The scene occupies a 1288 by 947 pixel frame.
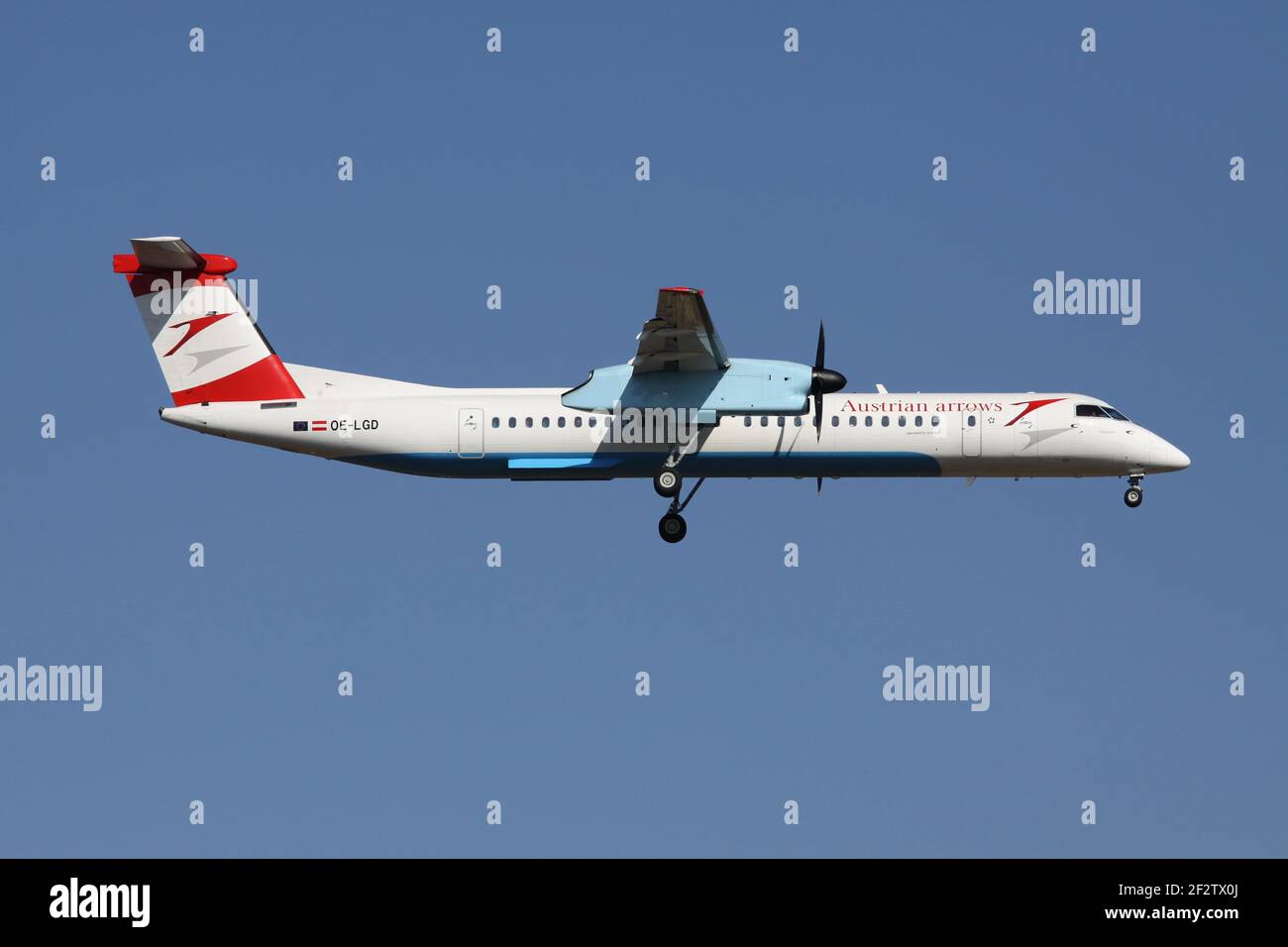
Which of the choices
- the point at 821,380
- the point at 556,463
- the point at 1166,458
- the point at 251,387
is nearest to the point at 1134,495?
the point at 1166,458

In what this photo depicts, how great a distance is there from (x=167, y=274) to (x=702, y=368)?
33.1 ft

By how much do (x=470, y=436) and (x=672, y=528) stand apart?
4.06 meters

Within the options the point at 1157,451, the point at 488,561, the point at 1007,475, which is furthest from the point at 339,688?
the point at 1157,451

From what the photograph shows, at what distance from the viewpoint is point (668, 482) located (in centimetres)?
3161

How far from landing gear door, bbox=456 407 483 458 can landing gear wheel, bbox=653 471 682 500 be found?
3.26m

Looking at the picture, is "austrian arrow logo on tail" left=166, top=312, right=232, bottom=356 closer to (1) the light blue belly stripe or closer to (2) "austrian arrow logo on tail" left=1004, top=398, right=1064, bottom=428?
(1) the light blue belly stripe

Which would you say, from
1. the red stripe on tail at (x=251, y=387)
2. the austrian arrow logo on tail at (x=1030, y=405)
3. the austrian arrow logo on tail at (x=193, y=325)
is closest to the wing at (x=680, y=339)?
the austrian arrow logo on tail at (x=1030, y=405)

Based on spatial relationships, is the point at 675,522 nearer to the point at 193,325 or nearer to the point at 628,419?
the point at 628,419

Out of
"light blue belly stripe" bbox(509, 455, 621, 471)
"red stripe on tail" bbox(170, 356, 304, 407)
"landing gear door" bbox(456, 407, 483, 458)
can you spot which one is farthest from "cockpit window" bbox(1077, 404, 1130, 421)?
"red stripe on tail" bbox(170, 356, 304, 407)

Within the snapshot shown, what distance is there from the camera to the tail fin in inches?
1266

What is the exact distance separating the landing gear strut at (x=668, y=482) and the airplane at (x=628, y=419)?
1.4 inches

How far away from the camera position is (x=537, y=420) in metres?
31.5

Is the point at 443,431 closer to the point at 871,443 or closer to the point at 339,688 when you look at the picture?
the point at 339,688

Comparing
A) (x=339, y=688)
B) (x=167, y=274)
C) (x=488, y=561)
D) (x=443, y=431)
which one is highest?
(x=167, y=274)
